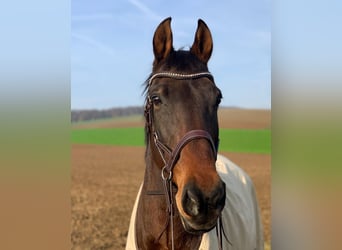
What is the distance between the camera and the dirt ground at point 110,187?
3512 millimetres

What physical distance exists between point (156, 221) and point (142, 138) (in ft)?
6.90

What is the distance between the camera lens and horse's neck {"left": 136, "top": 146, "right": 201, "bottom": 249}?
150 cm

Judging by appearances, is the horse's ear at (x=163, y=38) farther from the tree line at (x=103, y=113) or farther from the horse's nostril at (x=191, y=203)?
the tree line at (x=103, y=113)

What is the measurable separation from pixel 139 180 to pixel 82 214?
83 cm

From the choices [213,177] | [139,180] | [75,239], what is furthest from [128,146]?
[213,177]

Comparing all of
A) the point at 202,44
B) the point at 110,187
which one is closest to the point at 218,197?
the point at 202,44

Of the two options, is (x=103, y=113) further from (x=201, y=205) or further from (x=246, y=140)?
(x=201, y=205)

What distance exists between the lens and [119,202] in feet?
14.5

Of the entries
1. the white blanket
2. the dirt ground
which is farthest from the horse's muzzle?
the dirt ground

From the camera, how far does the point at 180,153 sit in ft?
4.42

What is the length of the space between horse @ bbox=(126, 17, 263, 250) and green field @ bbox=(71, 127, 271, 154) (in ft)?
5.55

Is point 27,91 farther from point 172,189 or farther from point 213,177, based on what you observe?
point 213,177

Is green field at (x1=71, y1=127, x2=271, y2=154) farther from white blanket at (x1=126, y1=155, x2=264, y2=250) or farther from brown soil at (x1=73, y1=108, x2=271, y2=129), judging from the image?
white blanket at (x1=126, y1=155, x2=264, y2=250)

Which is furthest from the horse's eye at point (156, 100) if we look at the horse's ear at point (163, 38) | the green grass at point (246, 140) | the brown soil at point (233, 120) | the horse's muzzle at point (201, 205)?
the green grass at point (246, 140)
